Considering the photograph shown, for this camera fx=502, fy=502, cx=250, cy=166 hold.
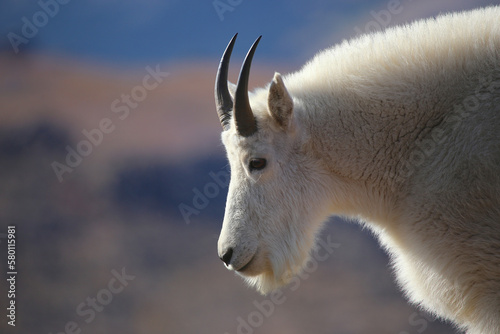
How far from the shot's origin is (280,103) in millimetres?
3197

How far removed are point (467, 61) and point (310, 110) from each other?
101 cm

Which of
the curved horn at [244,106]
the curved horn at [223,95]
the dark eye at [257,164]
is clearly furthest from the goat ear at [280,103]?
the curved horn at [223,95]

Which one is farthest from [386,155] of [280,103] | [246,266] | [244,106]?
[246,266]

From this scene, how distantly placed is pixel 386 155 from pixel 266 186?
801mm

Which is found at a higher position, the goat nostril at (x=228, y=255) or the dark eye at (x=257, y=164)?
the dark eye at (x=257, y=164)

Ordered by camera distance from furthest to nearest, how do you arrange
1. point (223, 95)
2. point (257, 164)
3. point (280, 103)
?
1. point (223, 95)
2. point (257, 164)
3. point (280, 103)

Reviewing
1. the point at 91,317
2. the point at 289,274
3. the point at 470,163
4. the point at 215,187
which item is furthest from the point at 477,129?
the point at 91,317

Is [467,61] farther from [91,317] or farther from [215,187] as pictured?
[91,317]

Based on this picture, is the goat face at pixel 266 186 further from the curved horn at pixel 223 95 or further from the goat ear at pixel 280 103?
the curved horn at pixel 223 95

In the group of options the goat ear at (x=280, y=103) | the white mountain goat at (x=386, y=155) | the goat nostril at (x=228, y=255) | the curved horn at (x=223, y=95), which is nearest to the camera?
the white mountain goat at (x=386, y=155)

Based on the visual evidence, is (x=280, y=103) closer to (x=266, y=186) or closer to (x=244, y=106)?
(x=244, y=106)

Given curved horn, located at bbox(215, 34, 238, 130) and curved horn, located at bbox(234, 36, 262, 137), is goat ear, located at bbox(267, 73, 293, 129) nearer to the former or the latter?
curved horn, located at bbox(234, 36, 262, 137)

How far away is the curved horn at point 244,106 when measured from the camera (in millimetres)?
3225

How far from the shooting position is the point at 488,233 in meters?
2.78
